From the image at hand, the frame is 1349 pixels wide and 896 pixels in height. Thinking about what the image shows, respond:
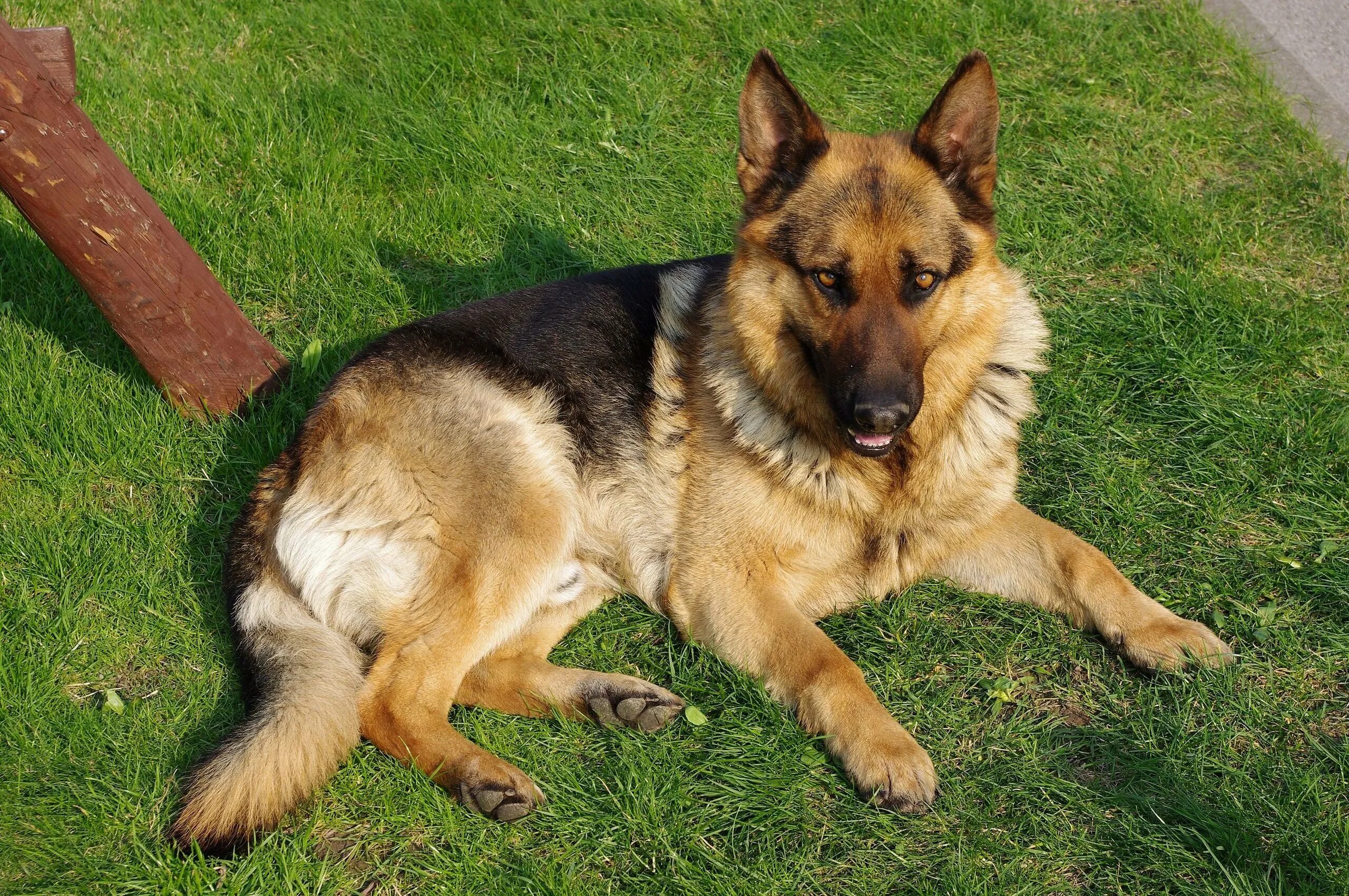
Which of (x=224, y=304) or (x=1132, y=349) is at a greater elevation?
(x=1132, y=349)

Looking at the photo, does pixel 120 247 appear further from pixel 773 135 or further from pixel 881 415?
pixel 881 415

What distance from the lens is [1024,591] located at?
150 inches

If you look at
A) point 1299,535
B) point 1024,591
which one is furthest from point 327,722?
point 1299,535

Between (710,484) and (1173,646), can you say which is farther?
(710,484)

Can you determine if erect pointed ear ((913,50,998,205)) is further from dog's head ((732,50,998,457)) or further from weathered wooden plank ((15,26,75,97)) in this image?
weathered wooden plank ((15,26,75,97))

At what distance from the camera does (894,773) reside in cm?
309

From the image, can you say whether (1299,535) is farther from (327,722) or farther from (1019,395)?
(327,722)

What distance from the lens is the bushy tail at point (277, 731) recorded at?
9.48ft

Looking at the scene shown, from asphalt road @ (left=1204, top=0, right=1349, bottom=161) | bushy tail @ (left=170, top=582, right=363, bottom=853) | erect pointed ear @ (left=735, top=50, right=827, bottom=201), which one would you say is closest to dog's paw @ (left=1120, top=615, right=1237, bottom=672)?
erect pointed ear @ (left=735, top=50, right=827, bottom=201)

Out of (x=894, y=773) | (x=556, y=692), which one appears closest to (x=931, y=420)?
(x=894, y=773)

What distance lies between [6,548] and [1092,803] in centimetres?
403

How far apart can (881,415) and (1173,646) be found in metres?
1.33

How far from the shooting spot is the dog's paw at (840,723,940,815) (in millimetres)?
3061

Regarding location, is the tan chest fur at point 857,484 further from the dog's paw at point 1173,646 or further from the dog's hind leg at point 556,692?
the dog's paw at point 1173,646
